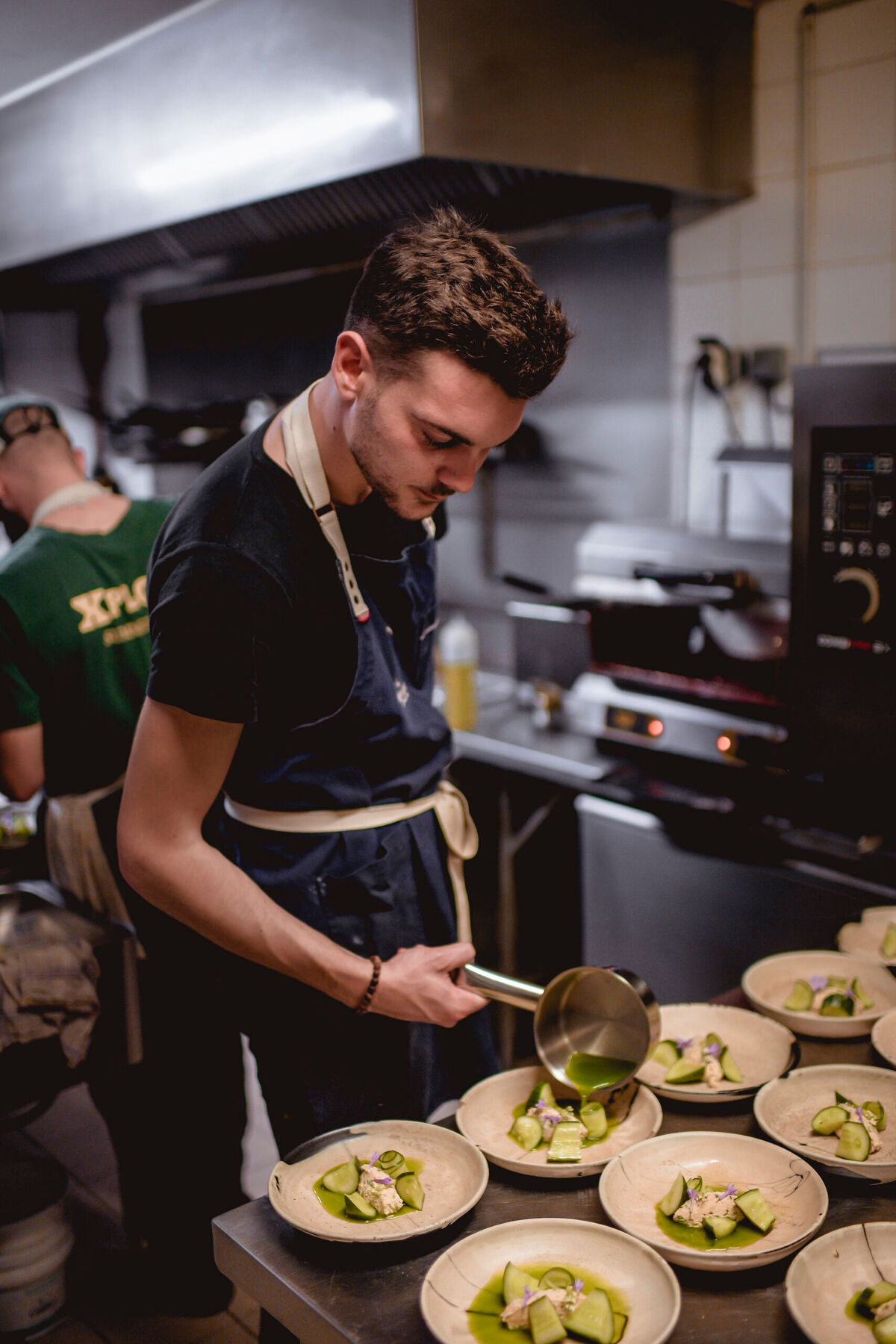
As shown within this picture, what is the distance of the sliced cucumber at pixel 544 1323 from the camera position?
3.04ft

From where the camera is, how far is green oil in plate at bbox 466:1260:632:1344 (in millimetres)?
949

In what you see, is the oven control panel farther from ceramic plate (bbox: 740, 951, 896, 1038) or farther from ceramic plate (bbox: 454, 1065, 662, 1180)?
ceramic plate (bbox: 454, 1065, 662, 1180)

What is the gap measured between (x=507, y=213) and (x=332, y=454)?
1.90m

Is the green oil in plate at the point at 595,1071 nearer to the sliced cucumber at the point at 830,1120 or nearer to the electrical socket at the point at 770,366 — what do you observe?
the sliced cucumber at the point at 830,1120

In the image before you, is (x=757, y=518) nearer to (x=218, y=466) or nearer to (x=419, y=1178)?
(x=218, y=466)

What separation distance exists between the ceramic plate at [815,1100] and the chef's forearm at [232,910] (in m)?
0.46

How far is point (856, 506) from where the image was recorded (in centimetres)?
210

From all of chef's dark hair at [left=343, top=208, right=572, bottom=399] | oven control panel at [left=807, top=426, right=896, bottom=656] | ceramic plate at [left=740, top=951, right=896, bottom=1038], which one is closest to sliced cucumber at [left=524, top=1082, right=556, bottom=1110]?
ceramic plate at [left=740, top=951, right=896, bottom=1038]

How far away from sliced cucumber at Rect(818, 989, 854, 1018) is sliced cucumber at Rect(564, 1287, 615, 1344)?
1.89 ft

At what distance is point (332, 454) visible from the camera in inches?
55.3

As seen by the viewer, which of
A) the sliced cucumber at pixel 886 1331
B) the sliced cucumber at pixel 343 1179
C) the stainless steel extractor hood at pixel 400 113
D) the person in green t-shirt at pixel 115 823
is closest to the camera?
the sliced cucumber at pixel 886 1331

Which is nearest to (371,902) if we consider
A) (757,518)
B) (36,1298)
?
(36,1298)

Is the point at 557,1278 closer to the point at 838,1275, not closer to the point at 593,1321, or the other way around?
the point at 593,1321

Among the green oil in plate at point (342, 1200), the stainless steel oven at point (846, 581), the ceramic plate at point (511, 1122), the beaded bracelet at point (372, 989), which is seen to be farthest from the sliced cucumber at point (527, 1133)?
the stainless steel oven at point (846, 581)
